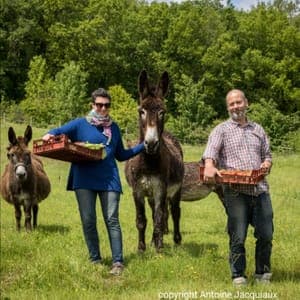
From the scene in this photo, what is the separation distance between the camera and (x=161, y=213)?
820 centimetres

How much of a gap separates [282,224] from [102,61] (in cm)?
5624

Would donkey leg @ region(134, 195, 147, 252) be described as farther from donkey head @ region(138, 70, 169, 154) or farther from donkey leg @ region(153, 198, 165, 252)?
donkey head @ region(138, 70, 169, 154)

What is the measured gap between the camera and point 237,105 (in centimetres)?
604

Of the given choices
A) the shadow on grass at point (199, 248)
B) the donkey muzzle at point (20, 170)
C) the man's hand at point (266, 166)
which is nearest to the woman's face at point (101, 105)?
the man's hand at point (266, 166)

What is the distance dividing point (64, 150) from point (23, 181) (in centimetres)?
552

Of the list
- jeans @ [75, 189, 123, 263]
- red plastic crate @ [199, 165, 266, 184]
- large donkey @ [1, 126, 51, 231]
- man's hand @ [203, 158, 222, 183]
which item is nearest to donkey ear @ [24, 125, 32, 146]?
large donkey @ [1, 126, 51, 231]

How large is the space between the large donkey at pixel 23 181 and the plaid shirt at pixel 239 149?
4928 mm

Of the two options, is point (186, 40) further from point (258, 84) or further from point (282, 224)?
point (282, 224)

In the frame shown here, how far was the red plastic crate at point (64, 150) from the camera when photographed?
21.6 ft

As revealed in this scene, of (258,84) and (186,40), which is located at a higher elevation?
(186,40)

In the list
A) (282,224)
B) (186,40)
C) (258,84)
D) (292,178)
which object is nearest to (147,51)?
(186,40)

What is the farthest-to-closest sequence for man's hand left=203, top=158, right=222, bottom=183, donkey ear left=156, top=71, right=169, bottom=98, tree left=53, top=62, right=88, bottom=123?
tree left=53, top=62, right=88, bottom=123, donkey ear left=156, top=71, right=169, bottom=98, man's hand left=203, top=158, right=222, bottom=183

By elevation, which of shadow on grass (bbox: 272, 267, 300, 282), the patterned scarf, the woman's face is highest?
the woman's face

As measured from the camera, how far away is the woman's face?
7.17m
